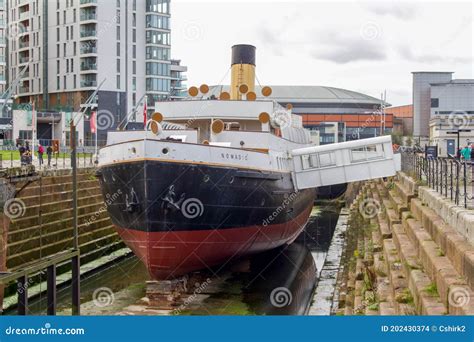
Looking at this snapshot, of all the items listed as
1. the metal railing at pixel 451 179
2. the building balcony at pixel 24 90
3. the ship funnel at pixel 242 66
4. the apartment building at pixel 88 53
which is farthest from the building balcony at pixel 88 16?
the metal railing at pixel 451 179

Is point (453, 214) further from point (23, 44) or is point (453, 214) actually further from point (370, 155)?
point (23, 44)

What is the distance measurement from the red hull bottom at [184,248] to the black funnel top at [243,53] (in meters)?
12.4

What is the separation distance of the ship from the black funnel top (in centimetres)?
685

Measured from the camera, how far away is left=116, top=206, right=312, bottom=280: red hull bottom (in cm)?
1938

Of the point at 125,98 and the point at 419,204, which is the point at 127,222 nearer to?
the point at 419,204

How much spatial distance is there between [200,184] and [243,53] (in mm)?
13656

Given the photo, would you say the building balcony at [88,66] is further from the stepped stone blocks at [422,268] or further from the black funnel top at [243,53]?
the stepped stone blocks at [422,268]

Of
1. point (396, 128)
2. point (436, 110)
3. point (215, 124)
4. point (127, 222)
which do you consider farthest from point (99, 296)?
point (396, 128)

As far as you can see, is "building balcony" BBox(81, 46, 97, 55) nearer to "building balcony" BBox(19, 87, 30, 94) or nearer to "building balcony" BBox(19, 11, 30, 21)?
"building balcony" BBox(19, 11, 30, 21)

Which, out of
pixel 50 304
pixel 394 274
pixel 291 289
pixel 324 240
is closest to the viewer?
pixel 50 304

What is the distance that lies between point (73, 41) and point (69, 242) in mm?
44817

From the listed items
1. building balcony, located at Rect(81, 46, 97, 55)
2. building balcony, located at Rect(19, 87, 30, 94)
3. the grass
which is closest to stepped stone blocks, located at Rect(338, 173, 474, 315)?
the grass

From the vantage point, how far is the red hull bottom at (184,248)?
63.6ft

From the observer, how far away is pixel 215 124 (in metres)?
22.8
